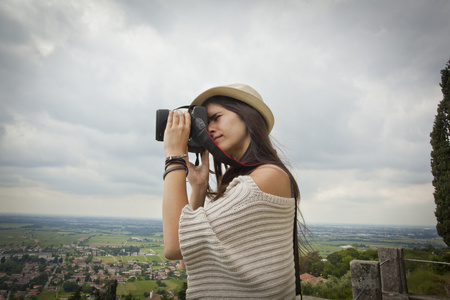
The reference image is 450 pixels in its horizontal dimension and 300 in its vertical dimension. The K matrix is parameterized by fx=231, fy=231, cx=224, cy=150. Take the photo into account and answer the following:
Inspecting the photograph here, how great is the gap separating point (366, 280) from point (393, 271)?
162cm

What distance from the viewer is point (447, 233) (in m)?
9.19

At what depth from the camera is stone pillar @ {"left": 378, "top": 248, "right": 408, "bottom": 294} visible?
11.6 ft

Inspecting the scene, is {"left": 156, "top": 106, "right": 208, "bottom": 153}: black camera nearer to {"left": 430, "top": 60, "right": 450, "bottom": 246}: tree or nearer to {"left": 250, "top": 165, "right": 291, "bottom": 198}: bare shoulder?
{"left": 250, "top": 165, "right": 291, "bottom": 198}: bare shoulder

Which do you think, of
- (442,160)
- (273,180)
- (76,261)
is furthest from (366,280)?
(442,160)

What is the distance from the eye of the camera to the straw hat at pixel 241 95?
1.29m

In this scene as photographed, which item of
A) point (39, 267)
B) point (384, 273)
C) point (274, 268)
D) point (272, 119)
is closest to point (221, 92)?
point (272, 119)

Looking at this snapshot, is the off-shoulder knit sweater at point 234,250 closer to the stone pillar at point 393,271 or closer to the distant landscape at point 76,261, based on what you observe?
the distant landscape at point 76,261

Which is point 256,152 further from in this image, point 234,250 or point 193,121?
point 234,250

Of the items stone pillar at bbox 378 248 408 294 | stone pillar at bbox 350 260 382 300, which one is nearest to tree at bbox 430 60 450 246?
stone pillar at bbox 378 248 408 294

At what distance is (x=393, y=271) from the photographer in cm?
356

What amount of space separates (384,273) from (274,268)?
3.95 meters

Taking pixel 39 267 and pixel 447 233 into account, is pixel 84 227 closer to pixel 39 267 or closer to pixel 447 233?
pixel 39 267

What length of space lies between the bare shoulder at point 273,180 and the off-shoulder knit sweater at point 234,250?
0.04m

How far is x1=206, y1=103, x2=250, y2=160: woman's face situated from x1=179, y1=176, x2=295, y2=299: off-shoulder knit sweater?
0.40 meters
